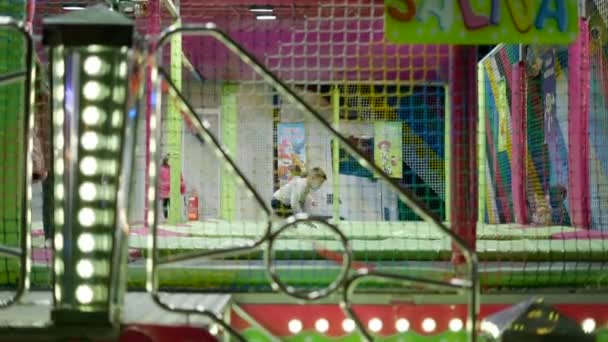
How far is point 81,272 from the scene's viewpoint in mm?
2654

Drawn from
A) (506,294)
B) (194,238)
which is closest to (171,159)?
(194,238)

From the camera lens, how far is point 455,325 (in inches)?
139

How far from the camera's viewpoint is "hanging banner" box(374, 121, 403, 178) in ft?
22.1

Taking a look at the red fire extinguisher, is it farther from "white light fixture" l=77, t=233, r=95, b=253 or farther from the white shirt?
"white light fixture" l=77, t=233, r=95, b=253

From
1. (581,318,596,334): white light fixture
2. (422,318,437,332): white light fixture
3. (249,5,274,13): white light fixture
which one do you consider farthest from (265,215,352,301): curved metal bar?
(249,5,274,13): white light fixture

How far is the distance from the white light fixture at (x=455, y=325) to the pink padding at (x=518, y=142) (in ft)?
14.0

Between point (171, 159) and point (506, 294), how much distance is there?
153 inches

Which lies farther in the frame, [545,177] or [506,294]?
[545,177]

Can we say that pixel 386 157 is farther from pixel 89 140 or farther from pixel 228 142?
pixel 89 140

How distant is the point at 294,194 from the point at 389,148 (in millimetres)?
961

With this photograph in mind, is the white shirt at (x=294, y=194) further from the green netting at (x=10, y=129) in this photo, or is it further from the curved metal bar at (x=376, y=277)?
the curved metal bar at (x=376, y=277)

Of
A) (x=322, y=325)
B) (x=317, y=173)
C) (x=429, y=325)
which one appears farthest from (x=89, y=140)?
(x=317, y=173)

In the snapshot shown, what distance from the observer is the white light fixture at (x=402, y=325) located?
353cm

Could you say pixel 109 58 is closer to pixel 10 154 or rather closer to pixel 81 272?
pixel 81 272
